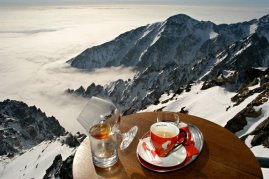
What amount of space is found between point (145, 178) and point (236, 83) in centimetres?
3939

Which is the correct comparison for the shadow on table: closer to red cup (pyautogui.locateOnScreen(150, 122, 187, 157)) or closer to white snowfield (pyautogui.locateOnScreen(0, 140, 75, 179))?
red cup (pyautogui.locateOnScreen(150, 122, 187, 157))

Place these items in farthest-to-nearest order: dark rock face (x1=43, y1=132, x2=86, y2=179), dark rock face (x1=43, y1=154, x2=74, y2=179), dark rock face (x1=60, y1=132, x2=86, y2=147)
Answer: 1. dark rock face (x1=60, y1=132, x2=86, y2=147)
2. dark rock face (x1=43, y1=132, x2=86, y2=179)
3. dark rock face (x1=43, y1=154, x2=74, y2=179)

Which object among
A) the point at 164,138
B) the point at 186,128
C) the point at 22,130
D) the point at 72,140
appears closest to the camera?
the point at 164,138

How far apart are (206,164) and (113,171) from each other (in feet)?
4.01

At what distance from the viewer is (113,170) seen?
11.7 feet

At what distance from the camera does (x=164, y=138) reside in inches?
138

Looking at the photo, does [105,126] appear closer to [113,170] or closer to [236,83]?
[113,170]

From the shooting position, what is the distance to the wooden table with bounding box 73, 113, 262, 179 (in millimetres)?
3374

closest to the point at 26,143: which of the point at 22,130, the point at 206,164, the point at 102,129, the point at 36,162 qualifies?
the point at 22,130

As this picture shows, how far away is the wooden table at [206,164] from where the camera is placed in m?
3.37

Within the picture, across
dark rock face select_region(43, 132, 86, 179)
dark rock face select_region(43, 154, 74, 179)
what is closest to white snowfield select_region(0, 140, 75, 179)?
dark rock face select_region(43, 132, 86, 179)

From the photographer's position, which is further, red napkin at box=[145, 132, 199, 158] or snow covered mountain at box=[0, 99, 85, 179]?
snow covered mountain at box=[0, 99, 85, 179]

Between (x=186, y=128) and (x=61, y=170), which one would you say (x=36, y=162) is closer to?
(x=61, y=170)

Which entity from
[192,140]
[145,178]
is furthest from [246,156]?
[145,178]
